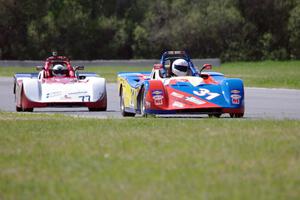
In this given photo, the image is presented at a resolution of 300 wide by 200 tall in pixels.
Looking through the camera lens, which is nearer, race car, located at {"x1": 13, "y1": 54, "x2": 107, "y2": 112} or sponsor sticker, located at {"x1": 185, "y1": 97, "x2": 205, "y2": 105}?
sponsor sticker, located at {"x1": 185, "y1": 97, "x2": 205, "y2": 105}

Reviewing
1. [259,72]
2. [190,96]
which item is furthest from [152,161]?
[259,72]

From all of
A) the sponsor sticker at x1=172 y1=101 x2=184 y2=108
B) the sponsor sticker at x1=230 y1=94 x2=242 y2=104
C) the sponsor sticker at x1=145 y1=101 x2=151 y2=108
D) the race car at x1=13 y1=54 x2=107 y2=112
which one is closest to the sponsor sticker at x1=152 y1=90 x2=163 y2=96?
the sponsor sticker at x1=145 y1=101 x2=151 y2=108

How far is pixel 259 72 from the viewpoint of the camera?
52.5m

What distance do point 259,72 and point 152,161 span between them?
4223cm

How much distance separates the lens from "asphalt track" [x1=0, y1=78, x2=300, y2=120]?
21.5m

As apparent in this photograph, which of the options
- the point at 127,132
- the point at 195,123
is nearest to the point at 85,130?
the point at 127,132

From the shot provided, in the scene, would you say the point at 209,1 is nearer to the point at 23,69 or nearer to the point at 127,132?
the point at 23,69

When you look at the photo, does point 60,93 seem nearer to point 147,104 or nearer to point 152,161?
point 147,104

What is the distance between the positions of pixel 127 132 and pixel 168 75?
7.45 meters

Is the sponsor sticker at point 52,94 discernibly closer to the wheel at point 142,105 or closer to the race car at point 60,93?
the race car at point 60,93

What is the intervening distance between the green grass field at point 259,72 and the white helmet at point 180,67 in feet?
48.5

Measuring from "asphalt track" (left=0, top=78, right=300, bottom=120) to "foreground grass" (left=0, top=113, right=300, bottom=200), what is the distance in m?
5.79

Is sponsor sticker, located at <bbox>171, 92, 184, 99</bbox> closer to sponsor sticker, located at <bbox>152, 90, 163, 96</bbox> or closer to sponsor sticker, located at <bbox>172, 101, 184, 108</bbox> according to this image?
sponsor sticker, located at <bbox>172, 101, 184, 108</bbox>

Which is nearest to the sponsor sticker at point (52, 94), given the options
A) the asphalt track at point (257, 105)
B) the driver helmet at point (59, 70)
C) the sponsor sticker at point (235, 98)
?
the asphalt track at point (257, 105)
